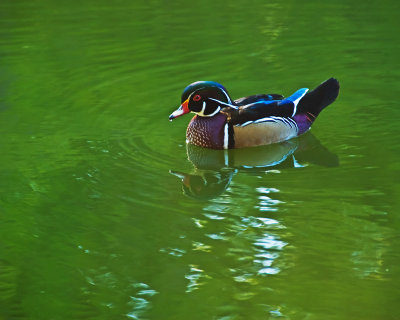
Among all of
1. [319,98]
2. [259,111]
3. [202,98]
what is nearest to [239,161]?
[259,111]

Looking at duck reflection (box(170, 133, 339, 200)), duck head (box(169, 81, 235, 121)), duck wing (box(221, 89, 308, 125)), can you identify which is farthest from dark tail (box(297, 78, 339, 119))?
duck head (box(169, 81, 235, 121))

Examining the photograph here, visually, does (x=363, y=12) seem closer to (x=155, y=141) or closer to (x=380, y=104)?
(x=380, y=104)

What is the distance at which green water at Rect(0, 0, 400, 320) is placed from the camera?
5840mm

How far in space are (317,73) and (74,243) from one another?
5.64m

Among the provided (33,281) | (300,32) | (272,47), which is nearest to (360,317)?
(33,281)

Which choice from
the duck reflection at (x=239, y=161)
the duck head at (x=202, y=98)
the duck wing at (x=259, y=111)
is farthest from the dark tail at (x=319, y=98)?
the duck head at (x=202, y=98)

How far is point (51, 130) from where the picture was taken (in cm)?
953

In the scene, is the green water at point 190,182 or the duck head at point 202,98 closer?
the green water at point 190,182

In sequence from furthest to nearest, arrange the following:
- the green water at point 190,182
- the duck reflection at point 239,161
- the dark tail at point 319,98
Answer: the dark tail at point 319,98
the duck reflection at point 239,161
the green water at point 190,182

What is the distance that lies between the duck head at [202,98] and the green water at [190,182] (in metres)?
0.41

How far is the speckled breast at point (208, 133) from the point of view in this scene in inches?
351

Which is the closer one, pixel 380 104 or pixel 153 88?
pixel 380 104

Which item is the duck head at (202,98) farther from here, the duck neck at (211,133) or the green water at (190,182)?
the green water at (190,182)

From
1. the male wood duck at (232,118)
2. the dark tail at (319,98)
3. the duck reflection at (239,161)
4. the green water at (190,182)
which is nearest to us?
the green water at (190,182)
